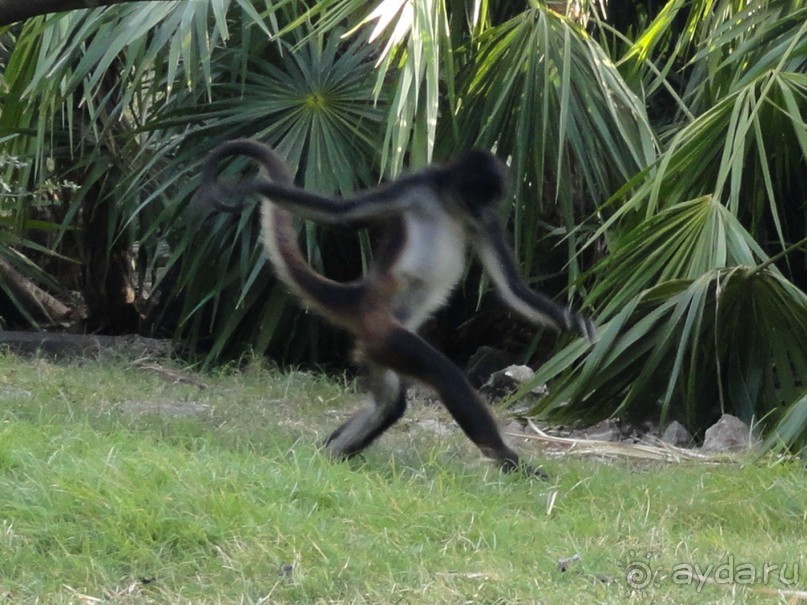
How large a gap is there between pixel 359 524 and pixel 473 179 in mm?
1843

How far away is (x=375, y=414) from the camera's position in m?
4.75

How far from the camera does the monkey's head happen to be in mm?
5023

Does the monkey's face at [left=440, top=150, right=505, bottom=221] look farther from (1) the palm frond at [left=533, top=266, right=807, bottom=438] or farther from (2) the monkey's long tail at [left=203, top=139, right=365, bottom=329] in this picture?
(1) the palm frond at [left=533, top=266, right=807, bottom=438]

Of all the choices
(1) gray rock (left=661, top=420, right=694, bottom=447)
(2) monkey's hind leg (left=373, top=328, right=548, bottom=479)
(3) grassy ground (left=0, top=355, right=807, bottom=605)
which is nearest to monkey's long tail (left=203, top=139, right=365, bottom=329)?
(2) monkey's hind leg (left=373, top=328, right=548, bottom=479)

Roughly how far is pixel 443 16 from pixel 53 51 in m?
2.39

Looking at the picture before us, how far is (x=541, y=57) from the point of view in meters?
6.56

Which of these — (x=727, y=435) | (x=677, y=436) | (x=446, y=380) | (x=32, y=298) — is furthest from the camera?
(x=32, y=298)

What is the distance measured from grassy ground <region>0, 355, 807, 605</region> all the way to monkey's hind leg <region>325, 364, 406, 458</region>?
0.14 m

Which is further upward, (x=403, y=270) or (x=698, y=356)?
(x=403, y=270)

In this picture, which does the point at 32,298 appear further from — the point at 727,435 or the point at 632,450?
the point at 727,435

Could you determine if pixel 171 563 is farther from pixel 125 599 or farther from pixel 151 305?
pixel 151 305

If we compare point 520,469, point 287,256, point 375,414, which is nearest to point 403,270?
point 287,256

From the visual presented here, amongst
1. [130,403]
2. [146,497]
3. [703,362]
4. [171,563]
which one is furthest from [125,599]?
[703,362]

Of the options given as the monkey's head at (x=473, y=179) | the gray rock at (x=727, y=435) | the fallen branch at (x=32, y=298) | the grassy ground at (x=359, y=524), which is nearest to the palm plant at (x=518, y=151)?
the gray rock at (x=727, y=435)
